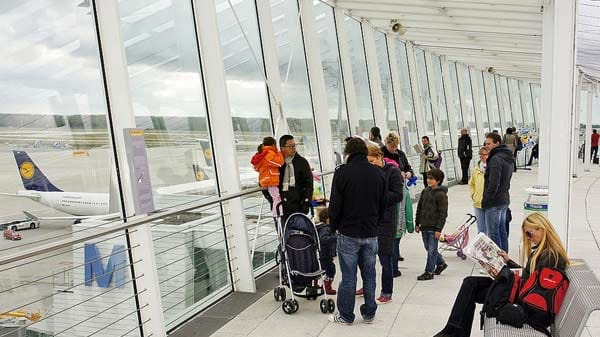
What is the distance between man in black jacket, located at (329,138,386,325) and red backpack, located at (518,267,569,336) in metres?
1.35

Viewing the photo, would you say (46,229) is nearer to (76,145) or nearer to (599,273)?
(76,145)

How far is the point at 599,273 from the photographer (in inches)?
227

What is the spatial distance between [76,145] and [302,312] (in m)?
2.20

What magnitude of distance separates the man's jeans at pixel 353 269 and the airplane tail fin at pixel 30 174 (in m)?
2.08

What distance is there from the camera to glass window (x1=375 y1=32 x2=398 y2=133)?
43.4 ft

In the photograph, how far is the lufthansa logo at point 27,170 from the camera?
3724 millimetres

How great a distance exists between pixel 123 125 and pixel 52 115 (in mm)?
467

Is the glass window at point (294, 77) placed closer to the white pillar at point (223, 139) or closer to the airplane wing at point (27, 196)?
the white pillar at point (223, 139)

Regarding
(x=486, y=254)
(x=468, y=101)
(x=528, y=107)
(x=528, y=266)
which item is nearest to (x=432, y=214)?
(x=486, y=254)

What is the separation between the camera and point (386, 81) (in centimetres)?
1357

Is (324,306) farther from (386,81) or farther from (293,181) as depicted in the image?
(386,81)

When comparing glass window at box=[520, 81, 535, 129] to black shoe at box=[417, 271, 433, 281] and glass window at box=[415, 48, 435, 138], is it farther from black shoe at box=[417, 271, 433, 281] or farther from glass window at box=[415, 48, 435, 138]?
black shoe at box=[417, 271, 433, 281]

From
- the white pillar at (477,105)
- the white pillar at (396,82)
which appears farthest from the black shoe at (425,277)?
the white pillar at (477,105)

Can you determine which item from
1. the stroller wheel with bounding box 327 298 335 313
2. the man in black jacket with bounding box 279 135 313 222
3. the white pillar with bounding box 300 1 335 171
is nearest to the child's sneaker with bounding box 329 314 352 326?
the stroller wheel with bounding box 327 298 335 313
